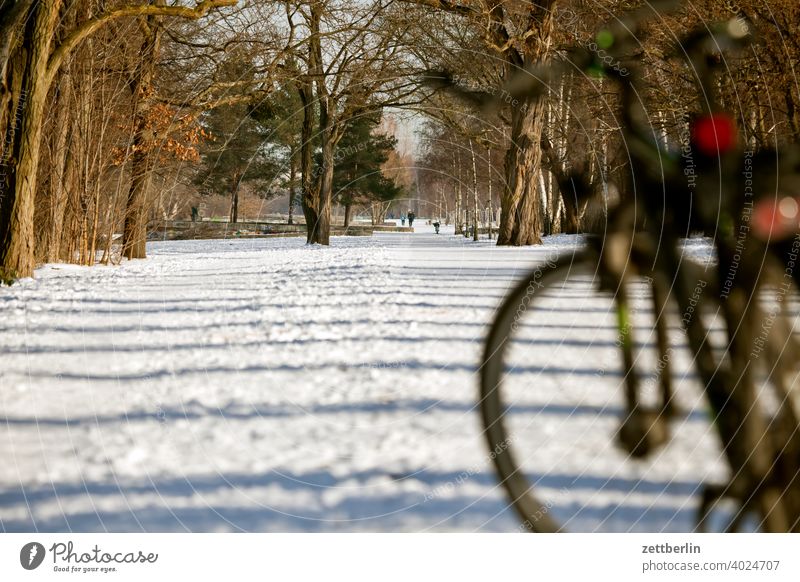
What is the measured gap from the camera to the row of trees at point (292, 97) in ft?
8.50

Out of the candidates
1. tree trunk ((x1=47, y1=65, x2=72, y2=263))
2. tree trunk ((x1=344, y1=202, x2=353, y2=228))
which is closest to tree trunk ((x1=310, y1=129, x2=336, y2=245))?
tree trunk ((x1=344, y1=202, x2=353, y2=228))

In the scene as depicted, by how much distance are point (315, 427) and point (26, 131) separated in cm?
629

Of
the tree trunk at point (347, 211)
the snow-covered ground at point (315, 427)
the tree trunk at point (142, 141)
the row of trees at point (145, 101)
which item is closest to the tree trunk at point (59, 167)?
the row of trees at point (145, 101)

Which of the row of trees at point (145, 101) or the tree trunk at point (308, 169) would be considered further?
the tree trunk at point (308, 169)

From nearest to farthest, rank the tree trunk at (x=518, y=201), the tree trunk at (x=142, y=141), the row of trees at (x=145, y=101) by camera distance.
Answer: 1. the row of trees at (x=145, y=101)
2. the tree trunk at (x=518, y=201)
3. the tree trunk at (x=142, y=141)

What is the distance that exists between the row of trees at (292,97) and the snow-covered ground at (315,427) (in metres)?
0.64

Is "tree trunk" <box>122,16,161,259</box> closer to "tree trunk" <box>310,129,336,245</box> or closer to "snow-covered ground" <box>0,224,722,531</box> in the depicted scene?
"tree trunk" <box>310,129,336,245</box>

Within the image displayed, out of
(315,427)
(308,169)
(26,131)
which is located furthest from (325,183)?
(315,427)

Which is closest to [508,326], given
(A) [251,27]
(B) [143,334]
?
(B) [143,334]

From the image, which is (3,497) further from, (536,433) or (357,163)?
(357,163)

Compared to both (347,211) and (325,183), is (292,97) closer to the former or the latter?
(325,183)

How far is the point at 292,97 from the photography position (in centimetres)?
972

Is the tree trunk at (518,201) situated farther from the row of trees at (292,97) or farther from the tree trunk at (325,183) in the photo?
the tree trunk at (325,183)
